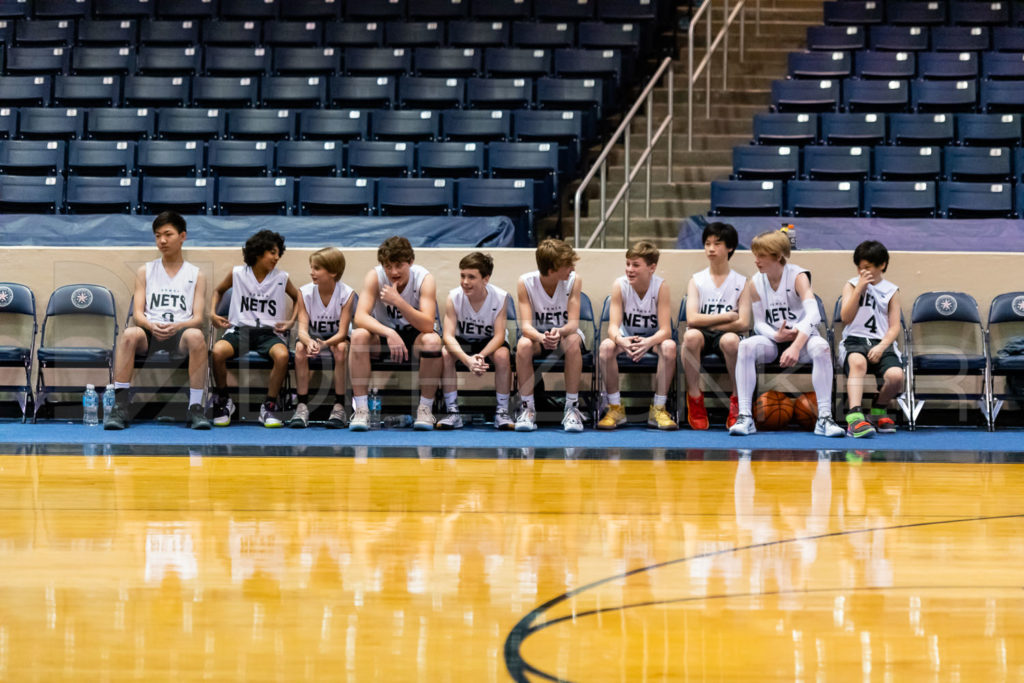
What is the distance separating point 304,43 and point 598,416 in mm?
6083

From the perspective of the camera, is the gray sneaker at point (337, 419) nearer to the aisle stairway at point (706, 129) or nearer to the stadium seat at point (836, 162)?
the aisle stairway at point (706, 129)

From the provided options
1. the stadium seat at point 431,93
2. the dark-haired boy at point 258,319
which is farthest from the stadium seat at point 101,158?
the dark-haired boy at point 258,319

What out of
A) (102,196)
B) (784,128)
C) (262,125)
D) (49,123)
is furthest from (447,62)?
(49,123)

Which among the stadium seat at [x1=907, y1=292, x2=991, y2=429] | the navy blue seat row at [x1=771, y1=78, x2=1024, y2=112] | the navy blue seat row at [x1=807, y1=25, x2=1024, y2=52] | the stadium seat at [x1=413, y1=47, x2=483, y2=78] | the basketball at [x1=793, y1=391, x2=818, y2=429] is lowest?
the basketball at [x1=793, y1=391, x2=818, y2=429]

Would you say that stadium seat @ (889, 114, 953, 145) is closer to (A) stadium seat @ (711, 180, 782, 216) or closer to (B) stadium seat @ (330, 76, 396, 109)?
(A) stadium seat @ (711, 180, 782, 216)

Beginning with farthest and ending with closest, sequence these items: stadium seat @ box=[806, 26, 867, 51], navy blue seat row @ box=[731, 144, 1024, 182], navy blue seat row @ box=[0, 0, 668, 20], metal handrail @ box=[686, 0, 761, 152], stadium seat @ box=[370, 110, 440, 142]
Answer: navy blue seat row @ box=[0, 0, 668, 20] < stadium seat @ box=[806, 26, 867, 51] < metal handrail @ box=[686, 0, 761, 152] < stadium seat @ box=[370, 110, 440, 142] < navy blue seat row @ box=[731, 144, 1024, 182]

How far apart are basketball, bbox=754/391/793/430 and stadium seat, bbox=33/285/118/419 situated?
4080mm

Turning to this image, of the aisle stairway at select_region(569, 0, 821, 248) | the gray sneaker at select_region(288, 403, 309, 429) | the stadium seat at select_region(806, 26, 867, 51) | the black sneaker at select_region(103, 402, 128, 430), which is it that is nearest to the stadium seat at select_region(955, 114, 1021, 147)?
the stadium seat at select_region(806, 26, 867, 51)

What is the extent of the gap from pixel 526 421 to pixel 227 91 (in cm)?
542

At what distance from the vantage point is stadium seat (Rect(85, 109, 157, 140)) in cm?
970

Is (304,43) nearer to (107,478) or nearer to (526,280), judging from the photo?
(526,280)

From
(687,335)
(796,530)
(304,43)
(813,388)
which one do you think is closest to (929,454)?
(813,388)

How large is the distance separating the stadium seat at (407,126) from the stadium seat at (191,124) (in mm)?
1450

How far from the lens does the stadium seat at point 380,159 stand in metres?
9.04
